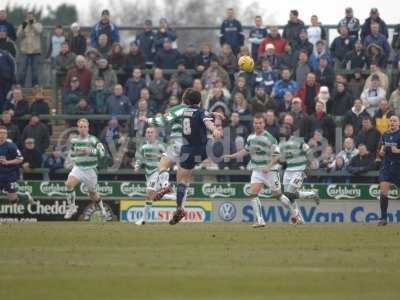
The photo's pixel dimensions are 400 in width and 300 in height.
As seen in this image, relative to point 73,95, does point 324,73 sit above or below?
above

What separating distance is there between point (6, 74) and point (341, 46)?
931 centimetres

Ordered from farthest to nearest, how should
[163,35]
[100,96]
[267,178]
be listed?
[163,35], [100,96], [267,178]

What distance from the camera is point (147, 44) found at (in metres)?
33.2

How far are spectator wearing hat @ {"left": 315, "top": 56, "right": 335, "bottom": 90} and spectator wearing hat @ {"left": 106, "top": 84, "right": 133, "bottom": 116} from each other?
515cm

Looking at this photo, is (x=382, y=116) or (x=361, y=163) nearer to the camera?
(x=382, y=116)

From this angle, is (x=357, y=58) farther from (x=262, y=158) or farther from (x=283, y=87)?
(x=262, y=158)

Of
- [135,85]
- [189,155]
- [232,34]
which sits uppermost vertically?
[232,34]

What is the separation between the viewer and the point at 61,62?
3309 centimetres

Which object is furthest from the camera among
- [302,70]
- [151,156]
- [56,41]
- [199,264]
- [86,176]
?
[56,41]

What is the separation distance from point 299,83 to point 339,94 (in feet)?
3.80

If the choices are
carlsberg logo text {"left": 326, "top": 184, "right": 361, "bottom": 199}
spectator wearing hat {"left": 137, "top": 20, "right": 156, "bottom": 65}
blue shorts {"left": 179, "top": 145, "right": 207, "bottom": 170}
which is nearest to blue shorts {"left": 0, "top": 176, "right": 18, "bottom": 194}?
spectator wearing hat {"left": 137, "top": 20, "right": 156, "bottom": 65}

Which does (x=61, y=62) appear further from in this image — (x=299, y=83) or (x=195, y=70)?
(x=299, y=83)

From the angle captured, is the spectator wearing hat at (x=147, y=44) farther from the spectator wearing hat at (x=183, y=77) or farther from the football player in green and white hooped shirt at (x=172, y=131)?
the football player in green and white hooped shirt at (x=172, y=131)

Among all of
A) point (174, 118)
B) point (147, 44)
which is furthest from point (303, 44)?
point (174, 118)
